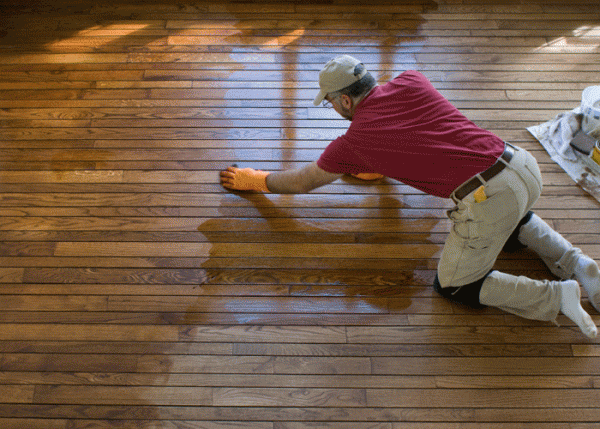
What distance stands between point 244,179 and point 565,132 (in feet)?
6.56

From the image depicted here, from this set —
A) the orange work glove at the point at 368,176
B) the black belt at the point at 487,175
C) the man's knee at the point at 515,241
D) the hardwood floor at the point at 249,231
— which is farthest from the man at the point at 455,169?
the orange work glove at the point at 368,176

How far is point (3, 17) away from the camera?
142 inches

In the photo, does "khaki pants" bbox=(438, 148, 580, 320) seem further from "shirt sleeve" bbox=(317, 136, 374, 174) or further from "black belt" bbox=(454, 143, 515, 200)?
"shirt sleeve" bbox=(317, 136, 374, 174)

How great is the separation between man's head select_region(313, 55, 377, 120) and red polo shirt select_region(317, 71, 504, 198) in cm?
4

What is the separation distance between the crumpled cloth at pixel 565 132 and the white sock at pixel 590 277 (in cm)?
82

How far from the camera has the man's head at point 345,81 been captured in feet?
6.94

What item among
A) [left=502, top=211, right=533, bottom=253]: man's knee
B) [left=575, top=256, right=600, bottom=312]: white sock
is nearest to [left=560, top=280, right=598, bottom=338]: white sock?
[left=575, top=256, right=600, bottom=312]: white sock

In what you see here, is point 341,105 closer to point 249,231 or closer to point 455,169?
point 455,169

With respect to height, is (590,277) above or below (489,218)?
below

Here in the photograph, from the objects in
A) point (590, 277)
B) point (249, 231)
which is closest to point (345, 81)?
point (249, 231)

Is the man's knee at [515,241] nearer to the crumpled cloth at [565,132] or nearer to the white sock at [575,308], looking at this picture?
the white sock at [575,308]

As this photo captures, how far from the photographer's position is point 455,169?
2.05 m

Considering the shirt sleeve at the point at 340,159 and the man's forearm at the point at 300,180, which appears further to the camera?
the man's forearm at the point at 300,180

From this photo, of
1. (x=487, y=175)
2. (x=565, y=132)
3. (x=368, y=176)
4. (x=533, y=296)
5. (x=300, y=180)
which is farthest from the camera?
(x=565, y=132)
